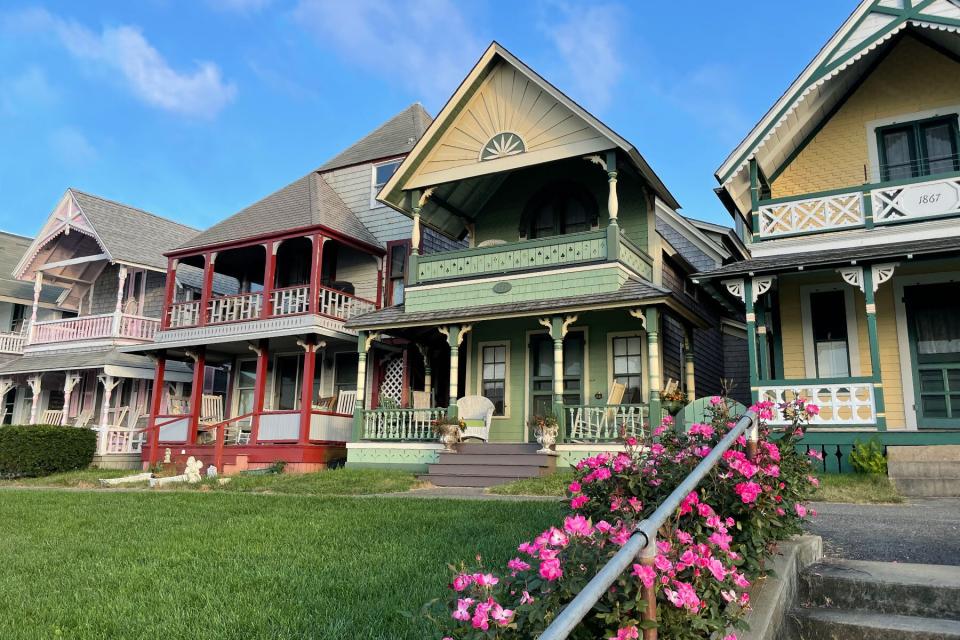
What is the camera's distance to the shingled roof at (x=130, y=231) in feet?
77.4

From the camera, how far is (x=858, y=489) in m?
10.2

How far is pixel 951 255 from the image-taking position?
1163cm

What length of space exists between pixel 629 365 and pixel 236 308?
1073cm

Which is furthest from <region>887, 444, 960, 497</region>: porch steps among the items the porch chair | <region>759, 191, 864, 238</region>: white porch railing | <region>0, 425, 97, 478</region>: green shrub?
<region>0, 425, 97, 478</region>: green shrub

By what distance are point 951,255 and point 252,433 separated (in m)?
15.4

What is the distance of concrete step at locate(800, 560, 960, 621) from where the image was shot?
4195mm

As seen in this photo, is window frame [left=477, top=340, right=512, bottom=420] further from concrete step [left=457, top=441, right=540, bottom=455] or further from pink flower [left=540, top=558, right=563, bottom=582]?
pink flower [left=540, top=558, right=563, bottom=582]

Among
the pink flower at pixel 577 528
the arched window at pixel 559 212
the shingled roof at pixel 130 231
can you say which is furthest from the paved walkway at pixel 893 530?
the shingled roof at pixel 130 231

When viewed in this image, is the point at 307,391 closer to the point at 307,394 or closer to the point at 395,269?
the point at 307,394

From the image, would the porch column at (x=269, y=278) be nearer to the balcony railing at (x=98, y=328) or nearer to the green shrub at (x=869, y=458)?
the balcony railing at (x=98, y=328)

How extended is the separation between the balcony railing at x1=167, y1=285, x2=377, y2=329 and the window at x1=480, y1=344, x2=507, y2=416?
14.0 ft

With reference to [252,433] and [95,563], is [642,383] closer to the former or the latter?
[252,433]

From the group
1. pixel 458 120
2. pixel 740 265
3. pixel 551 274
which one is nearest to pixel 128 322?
pixel 458 120

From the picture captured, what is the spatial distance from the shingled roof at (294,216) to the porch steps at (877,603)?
51.5 ft
